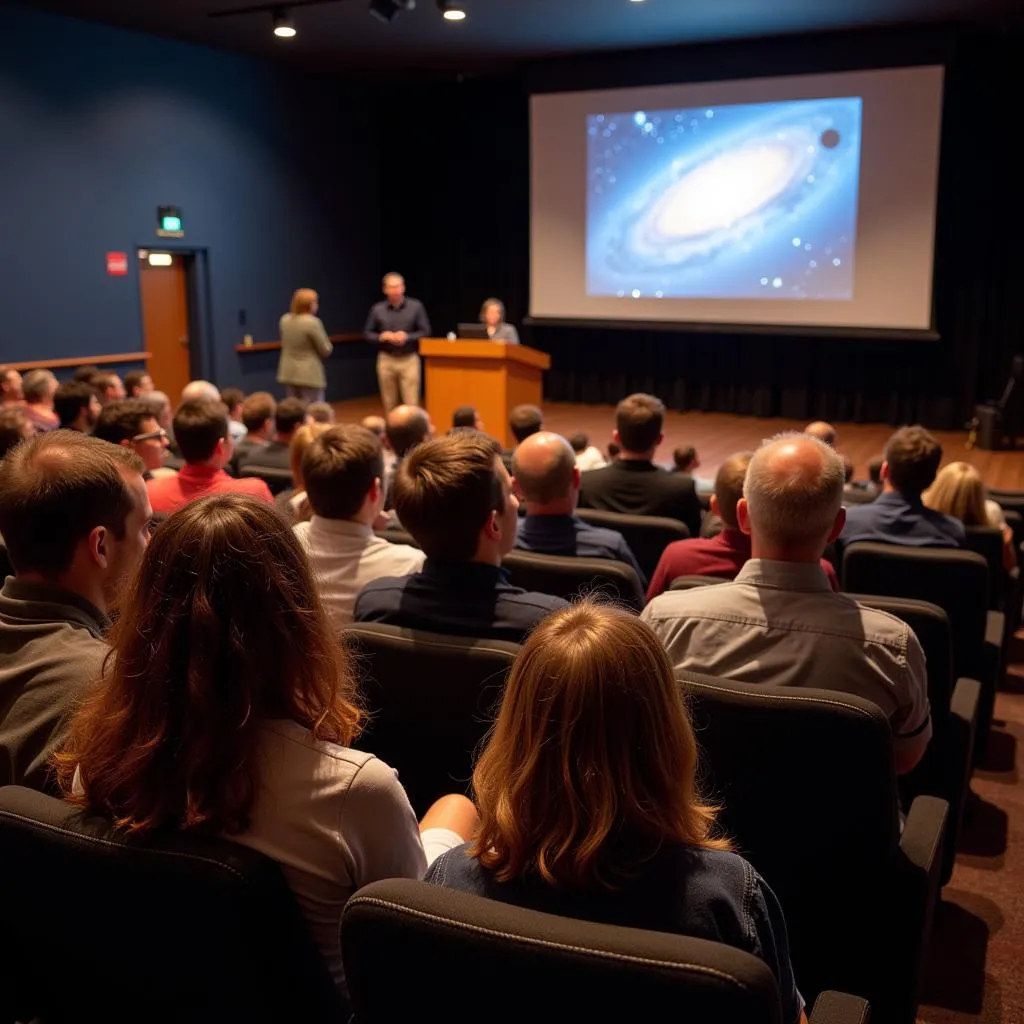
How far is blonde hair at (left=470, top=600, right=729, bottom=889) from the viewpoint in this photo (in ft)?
3.64

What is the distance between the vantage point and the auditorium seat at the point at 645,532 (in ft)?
11.9

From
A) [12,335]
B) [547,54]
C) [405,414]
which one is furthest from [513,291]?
[405,414]

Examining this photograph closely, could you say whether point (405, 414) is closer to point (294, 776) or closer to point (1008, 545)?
point (1008, 545)

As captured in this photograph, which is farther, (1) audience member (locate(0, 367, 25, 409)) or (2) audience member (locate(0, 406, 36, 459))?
(1) audience member (locate(0, 367, 25, 409))

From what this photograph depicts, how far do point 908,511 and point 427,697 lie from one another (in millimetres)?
2198

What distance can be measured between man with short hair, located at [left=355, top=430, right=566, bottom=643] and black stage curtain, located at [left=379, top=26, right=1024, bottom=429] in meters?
8.90

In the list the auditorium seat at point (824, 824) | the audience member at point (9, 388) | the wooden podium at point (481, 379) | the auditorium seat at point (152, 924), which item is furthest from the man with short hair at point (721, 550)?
the wooden podium at point (481, 379)

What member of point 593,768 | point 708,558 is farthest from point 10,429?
point 593,768

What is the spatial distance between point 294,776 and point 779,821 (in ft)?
2.83

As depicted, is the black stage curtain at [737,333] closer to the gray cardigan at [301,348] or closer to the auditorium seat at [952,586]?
the gray cardigan at [301,348]

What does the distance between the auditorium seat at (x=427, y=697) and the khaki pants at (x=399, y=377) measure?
310 inches

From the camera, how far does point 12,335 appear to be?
8.92 m

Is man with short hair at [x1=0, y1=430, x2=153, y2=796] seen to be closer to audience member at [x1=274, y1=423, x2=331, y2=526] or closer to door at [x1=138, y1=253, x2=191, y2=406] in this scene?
audience member at [x1=274, y1=423, x2=331, y2=526]

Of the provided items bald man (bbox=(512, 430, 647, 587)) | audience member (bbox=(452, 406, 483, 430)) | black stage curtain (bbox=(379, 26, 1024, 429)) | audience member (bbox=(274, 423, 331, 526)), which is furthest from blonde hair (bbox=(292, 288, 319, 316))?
bald man (bbox=(512, 430, 647, 587))
